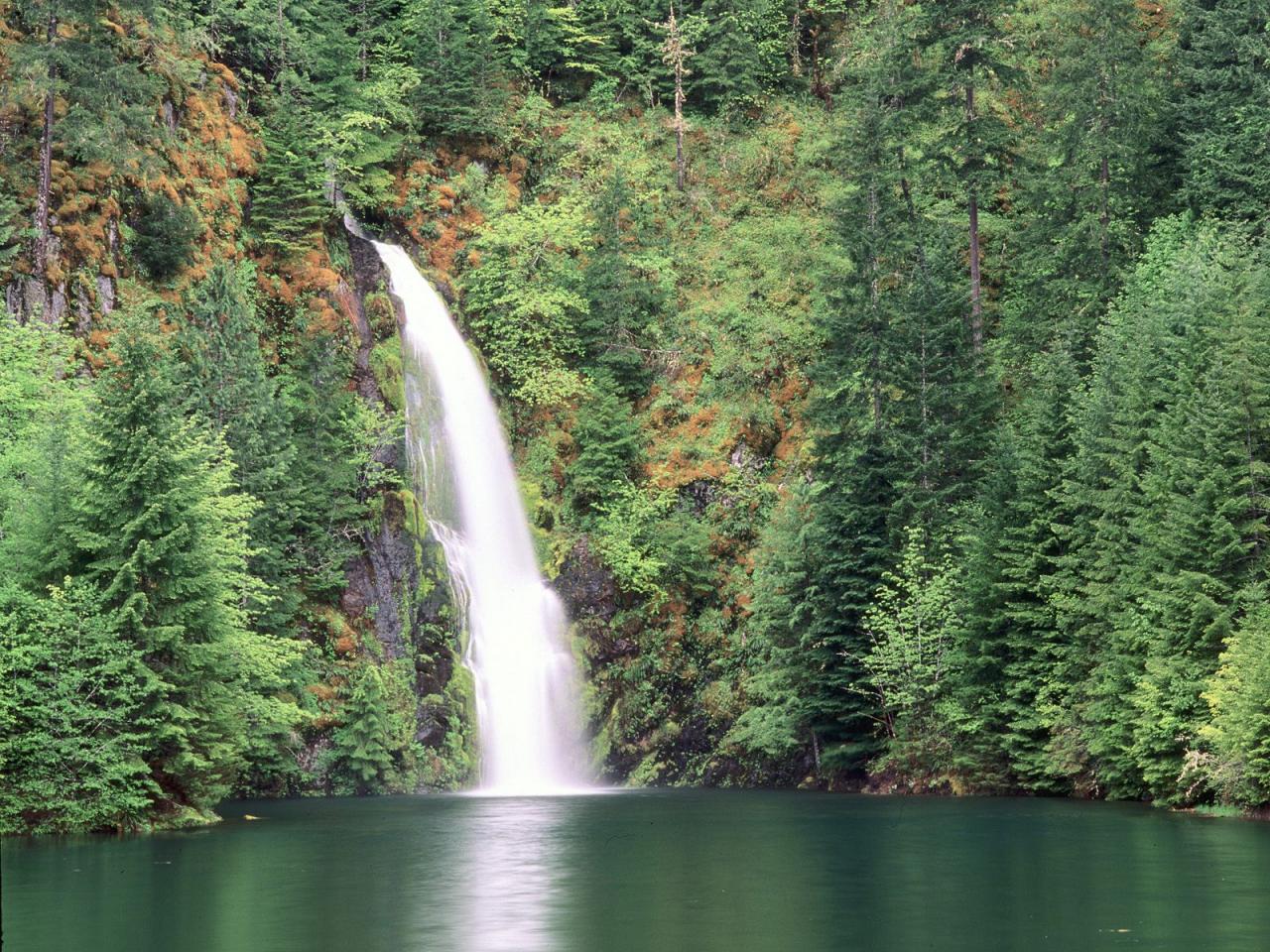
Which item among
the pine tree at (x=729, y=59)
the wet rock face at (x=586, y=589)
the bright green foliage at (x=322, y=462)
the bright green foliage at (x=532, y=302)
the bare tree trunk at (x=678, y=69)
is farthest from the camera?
the pine tree at (x=729, y=59)

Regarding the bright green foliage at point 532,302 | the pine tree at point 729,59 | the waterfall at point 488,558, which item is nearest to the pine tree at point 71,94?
the waterfall at point 488,558

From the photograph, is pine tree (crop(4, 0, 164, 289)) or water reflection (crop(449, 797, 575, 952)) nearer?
A: water reflection (crop(449, 797, 575, 952))

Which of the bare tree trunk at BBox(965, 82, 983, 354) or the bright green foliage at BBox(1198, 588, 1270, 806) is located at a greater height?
the bare tree trunk at BBox(965, 82, 983, 354)

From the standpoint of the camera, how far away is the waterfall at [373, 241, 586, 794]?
147 feet

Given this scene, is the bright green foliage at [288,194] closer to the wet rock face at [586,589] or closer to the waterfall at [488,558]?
the waterfall at [488,558]

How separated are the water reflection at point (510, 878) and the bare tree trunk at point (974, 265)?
64.9 feet

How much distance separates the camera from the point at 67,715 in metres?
27.3

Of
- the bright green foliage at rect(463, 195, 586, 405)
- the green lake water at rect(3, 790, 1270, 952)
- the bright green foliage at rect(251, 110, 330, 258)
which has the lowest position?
the green lake water at rect(3, 790, 1270, 952)

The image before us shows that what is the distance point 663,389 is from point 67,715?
2861 cm

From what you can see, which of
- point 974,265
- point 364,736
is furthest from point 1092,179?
point 364,736

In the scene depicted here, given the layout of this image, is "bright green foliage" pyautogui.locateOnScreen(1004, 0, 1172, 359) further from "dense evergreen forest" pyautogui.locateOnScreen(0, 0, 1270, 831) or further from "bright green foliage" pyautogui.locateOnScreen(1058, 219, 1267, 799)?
"bright green foliage" pyautogui.locateOnScreen(1058, 219, 1267, 799)

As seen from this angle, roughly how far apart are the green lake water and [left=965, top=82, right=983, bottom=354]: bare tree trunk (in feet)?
56.0

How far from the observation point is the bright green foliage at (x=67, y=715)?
1076 inches

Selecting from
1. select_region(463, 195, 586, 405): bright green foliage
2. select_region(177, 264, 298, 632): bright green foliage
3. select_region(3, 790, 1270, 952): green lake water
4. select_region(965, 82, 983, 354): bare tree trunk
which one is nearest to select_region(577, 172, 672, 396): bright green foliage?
select_region(463, 195, 586, 405): bright green foliage
